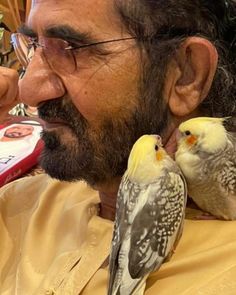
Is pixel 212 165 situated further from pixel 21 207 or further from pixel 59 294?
pixel 21 207

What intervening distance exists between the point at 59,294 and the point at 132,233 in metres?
0.26

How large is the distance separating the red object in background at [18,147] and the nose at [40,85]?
0.34 metres

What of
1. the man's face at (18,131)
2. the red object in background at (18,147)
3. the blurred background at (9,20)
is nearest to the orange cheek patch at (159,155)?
the red object in background at (18,147)

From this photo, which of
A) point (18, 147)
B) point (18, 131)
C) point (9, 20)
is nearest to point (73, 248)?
point (18, 147)

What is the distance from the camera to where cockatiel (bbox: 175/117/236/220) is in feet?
2.59

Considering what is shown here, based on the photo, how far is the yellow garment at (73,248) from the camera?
82 centimetres

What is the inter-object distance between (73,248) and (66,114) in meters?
0.28

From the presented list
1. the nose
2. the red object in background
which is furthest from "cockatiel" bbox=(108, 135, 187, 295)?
the red object in background

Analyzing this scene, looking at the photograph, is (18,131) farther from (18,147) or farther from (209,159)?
(209,159)

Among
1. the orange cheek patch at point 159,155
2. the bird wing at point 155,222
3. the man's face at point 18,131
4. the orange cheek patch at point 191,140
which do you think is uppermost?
the orange cheek patch at point 159,155

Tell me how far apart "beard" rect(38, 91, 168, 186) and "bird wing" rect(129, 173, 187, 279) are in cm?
22

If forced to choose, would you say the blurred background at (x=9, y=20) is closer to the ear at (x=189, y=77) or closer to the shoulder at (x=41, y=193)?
the shoulder at (x=41, y=193)

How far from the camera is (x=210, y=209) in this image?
33.9 inches

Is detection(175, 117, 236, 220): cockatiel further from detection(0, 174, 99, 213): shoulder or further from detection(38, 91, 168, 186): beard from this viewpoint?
detection(0, 174, 99, 213): shoulder
